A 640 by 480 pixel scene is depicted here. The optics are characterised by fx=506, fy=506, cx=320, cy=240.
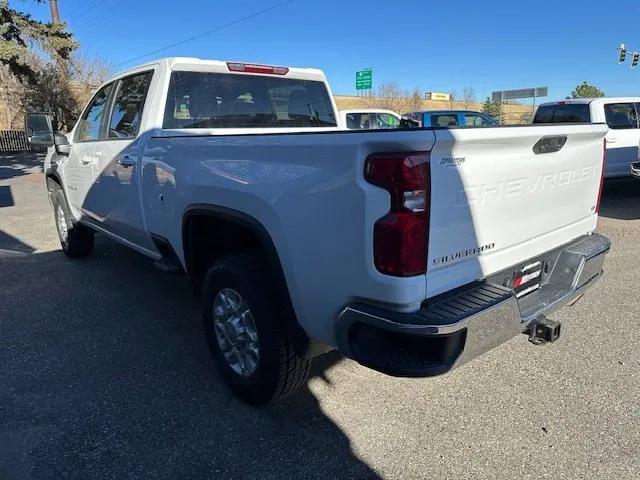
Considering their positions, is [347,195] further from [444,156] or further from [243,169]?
[243,169]

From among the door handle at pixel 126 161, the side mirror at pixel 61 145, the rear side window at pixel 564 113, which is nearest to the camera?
the door handle at pixel 126 161

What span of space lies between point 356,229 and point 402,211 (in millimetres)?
200

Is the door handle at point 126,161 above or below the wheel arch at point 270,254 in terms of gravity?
above

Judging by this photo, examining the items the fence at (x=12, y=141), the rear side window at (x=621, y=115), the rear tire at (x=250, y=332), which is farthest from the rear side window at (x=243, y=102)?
the fence at (x=12, y=141)

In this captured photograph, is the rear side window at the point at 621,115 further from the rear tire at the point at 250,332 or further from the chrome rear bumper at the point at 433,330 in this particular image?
the rear tire at the point at 250,332

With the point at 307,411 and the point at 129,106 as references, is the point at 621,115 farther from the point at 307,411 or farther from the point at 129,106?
the point at 307,411

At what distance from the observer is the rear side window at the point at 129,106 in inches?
158

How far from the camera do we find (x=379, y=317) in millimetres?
2027

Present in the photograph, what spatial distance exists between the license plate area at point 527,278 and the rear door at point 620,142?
8.17 meters

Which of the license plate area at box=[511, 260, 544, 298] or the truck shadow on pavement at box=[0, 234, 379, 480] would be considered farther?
the license plate area at box=[511, 260, 544, 298]

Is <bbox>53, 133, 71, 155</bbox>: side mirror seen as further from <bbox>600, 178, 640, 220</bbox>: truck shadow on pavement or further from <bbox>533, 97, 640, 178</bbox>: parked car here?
<bbox>533, 97, 640, 178</bbox>: parked car

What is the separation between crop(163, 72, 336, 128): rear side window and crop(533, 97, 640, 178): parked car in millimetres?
6803

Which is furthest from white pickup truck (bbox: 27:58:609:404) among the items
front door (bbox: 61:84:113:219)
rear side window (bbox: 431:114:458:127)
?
rear side window (bbox: 431:114:458:127)

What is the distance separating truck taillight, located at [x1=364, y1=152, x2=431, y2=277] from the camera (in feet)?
6.47
